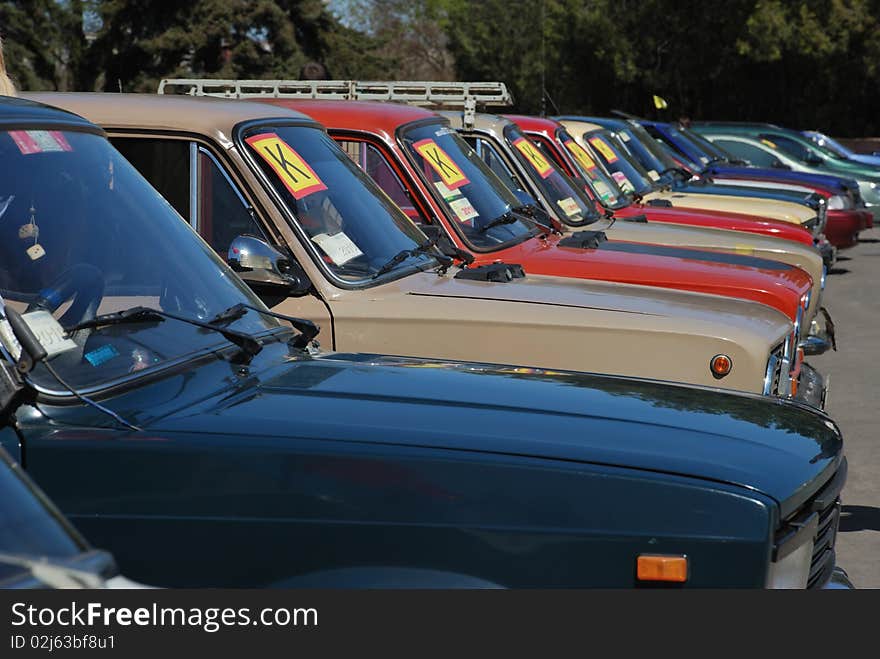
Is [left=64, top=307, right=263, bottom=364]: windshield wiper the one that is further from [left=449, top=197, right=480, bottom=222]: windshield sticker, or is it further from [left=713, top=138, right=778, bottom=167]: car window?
[left=713, top=138, right=778, bottom=167]: car window

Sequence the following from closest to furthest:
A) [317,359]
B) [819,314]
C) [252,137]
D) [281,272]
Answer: [317,359]
[281,272]
[252,137]
[819,314]

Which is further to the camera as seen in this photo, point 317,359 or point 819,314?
point 819,314

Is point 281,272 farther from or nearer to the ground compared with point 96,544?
farther from the ground

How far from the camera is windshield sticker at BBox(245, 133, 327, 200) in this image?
516 cm

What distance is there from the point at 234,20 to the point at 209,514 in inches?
1457

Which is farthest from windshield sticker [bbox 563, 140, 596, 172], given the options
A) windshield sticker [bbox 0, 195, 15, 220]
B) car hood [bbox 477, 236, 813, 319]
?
windshield sticker [bbox 0, 195, 15, 220]

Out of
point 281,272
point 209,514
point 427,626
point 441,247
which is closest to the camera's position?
point 427,626

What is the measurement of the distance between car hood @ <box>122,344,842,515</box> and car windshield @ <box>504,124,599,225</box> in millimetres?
5368

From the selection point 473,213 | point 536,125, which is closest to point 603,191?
point 536,125

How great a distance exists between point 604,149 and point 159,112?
25.8 ft

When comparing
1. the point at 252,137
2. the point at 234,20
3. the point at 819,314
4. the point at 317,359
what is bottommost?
the point at 819,314

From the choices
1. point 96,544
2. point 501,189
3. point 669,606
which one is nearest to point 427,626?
point 669,606

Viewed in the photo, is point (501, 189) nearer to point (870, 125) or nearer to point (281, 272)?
point (281, 272)

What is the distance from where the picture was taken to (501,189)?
24.4 feet
